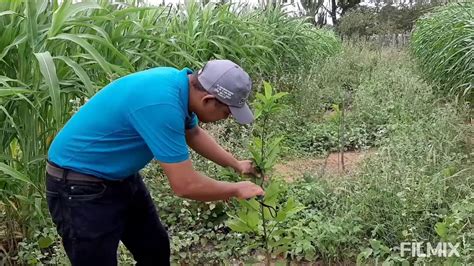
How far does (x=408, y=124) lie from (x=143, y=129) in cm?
372

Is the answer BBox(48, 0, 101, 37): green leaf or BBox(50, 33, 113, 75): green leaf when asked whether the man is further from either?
BBox(48, 0, 101, 37): green leaf

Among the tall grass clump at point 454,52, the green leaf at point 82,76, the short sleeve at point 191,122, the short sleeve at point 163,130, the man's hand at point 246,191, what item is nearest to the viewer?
the short sleeve at point 163,130

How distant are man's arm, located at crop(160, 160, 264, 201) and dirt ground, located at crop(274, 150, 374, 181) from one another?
213 centimetres

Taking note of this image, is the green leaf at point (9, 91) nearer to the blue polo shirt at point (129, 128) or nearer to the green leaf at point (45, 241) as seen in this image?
the blue polo shirt at point (129, 128)

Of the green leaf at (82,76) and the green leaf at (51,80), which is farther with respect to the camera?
the green leaf at (82,76)

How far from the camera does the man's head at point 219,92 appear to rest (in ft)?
5.74

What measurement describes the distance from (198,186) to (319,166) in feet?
9.00

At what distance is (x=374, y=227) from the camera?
2891mm

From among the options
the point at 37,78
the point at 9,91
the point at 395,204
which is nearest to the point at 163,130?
the point at 9,91

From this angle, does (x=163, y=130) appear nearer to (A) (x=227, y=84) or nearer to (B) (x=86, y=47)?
(A) (x=227, y=84)

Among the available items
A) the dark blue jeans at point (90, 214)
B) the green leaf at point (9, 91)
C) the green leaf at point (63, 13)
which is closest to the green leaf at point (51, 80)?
the green leaf at point (9, 91)

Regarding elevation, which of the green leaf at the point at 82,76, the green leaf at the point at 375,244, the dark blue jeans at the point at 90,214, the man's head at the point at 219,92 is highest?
the man's head at the point at 219,92

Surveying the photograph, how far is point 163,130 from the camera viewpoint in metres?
1.71

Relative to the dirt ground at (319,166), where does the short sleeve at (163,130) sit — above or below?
above
